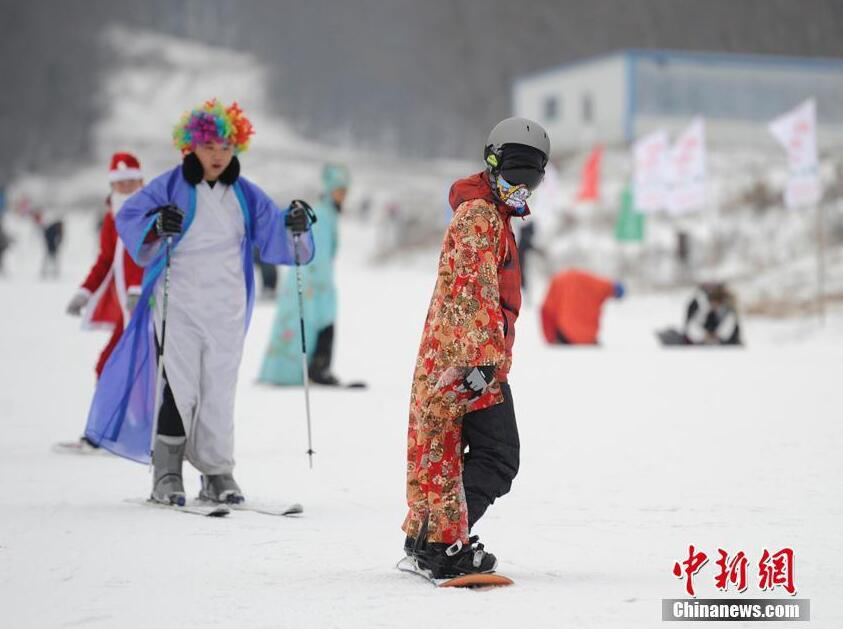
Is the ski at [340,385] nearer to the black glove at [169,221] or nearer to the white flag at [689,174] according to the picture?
the black glove at [169,221]

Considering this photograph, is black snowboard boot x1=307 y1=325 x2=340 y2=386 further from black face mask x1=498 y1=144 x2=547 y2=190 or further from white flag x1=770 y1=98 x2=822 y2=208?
white flag x1=770 y1=98 x2=822 y2=208

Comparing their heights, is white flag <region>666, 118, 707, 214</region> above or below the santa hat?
above

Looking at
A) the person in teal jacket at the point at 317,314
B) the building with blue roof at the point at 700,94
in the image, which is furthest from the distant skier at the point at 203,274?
the building with blue roof at the point at 700,94

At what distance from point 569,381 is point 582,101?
40204 mm

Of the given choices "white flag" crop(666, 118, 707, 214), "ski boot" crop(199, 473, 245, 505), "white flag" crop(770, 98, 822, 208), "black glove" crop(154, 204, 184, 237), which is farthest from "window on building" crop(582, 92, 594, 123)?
"black glove" crop(154, 204, 184, 237)

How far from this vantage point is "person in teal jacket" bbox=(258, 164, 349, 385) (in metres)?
11.0

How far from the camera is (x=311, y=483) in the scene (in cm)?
671

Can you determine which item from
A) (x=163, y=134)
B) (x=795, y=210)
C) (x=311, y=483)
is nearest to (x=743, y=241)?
(x=795, y=210)

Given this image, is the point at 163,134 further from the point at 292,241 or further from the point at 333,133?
the point at 292,241

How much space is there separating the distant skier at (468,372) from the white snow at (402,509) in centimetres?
20

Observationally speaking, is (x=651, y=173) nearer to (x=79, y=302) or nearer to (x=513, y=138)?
(x=79, y=302)

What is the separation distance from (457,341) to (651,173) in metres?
19.8

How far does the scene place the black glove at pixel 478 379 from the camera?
4.24 meters

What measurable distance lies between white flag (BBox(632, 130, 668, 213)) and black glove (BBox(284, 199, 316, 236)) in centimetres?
1764
